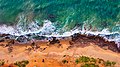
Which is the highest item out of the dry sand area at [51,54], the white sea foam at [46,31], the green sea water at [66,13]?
the green sea water at [66,13]

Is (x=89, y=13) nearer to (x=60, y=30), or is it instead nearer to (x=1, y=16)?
(x=60, y=30)

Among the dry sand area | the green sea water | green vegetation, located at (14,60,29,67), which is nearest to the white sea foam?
the green sea water

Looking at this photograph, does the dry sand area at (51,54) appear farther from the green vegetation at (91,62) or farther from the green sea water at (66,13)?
the green sea water at (66,13)

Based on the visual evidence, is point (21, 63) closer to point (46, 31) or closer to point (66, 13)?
point (46, 31)

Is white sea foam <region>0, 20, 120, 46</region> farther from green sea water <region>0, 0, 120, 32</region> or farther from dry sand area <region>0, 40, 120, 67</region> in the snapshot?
dry sand area <region>0, 40, 120, 67</region>

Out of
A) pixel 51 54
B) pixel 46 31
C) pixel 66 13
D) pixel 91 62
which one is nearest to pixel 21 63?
pixel 51 54

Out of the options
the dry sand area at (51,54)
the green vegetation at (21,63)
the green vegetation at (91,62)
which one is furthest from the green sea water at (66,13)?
the green vegetation at (21,63)

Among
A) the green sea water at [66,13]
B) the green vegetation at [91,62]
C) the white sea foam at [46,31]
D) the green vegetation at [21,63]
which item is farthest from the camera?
the green sea water at [66,13]

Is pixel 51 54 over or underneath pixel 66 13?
underneath

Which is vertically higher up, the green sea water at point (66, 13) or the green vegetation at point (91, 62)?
the green sea water at point (66, 13)
